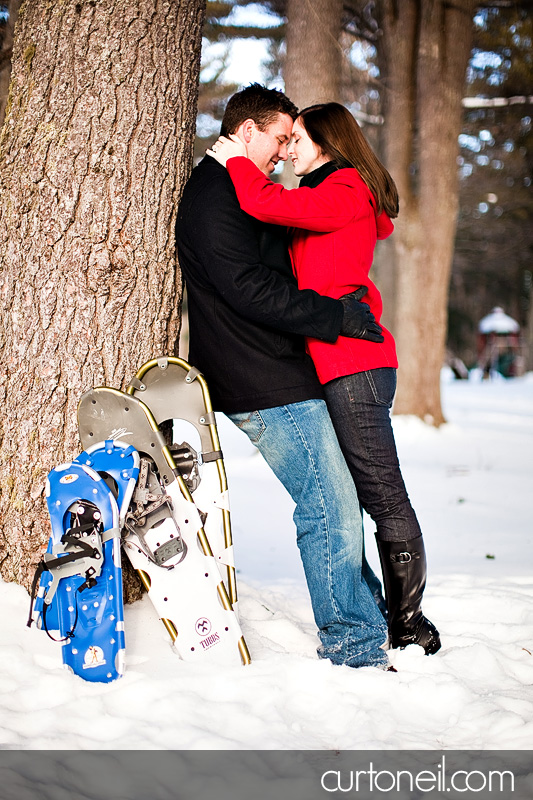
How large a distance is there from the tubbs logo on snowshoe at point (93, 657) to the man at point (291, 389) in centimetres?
77

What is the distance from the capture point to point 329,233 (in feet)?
8.66

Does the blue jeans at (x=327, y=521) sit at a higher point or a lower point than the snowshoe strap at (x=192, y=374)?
lower

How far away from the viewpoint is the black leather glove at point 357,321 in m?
2.58

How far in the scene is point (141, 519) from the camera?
247 cm

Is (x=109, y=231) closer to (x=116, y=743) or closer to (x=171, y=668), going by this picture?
(x=171, y=668)

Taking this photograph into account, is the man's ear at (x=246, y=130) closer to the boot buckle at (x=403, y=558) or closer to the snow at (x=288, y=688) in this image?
the boot buckle at (x=403, y=558)

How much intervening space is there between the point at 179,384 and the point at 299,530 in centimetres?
69

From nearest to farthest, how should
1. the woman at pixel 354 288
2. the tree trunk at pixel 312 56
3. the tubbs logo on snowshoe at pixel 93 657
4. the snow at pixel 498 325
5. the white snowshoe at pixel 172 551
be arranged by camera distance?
the tubbs logo on snowshoe at pixel 93 657, the white snowshoe at pixel 172 551, the woman at pixel 354 288, the tree trunk at pixel 312 56, the snow at pixel 498 325

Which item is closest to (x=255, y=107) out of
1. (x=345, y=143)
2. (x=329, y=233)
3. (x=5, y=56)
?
(x=345, y=143)

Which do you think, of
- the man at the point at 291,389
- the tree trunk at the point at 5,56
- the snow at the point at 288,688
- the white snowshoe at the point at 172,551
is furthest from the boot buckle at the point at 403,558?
the tree trunk at the point at 5,56

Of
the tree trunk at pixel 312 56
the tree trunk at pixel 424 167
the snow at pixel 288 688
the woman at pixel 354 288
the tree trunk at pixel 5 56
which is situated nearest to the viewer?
the snow at pixel 288 688

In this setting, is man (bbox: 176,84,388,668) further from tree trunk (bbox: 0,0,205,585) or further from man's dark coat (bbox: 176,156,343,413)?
tree trunk (bbox: 0,0,205,585)

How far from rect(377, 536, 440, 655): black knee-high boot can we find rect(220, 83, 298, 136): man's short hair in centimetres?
164

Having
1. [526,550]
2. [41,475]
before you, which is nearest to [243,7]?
[526,550]
